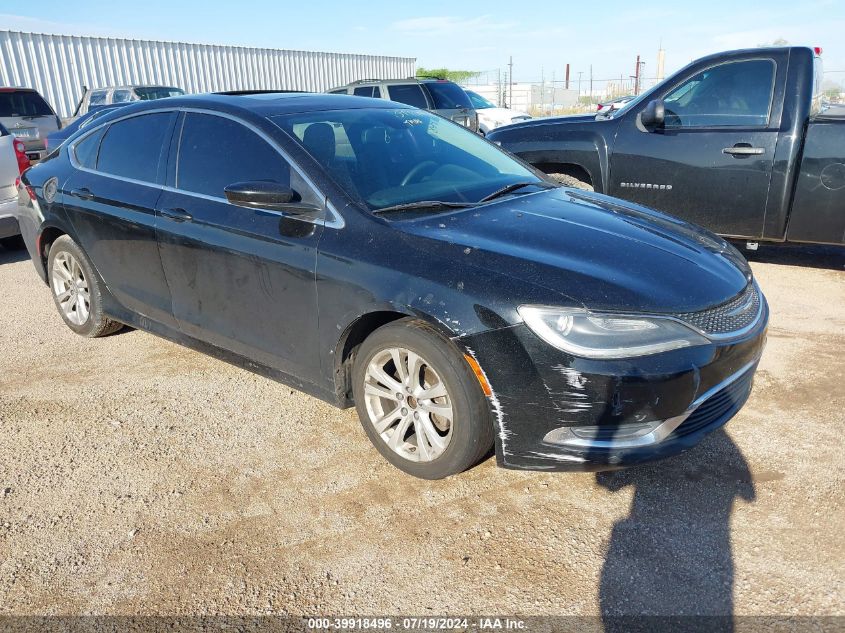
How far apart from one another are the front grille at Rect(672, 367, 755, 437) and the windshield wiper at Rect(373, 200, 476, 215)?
55.6 inches

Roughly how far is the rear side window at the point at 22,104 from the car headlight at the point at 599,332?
39.6 feet

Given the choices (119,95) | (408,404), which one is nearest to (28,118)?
(119,95)

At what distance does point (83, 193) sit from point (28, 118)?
907cm

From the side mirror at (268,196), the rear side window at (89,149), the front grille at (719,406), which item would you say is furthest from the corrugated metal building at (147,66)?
the front grille at (719,406)

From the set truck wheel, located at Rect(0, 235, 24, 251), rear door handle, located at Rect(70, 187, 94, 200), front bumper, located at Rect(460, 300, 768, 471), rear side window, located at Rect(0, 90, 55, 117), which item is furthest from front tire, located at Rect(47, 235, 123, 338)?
rear side window, located at Rect(0, 90, 55, 117)

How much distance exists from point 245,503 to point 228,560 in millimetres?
376

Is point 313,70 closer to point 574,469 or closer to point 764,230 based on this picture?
point 764,230

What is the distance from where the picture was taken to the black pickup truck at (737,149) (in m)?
5.45

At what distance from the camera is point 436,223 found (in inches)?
119

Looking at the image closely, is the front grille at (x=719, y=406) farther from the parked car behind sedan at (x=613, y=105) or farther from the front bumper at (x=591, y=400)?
the parked car behind sedan at (x=613, y=105)

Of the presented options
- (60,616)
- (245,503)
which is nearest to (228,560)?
(245,503)

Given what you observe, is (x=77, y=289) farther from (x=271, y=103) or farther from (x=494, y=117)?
(x=494, y=117)

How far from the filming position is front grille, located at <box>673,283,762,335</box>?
103 inches

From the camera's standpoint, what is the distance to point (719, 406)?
279cm
